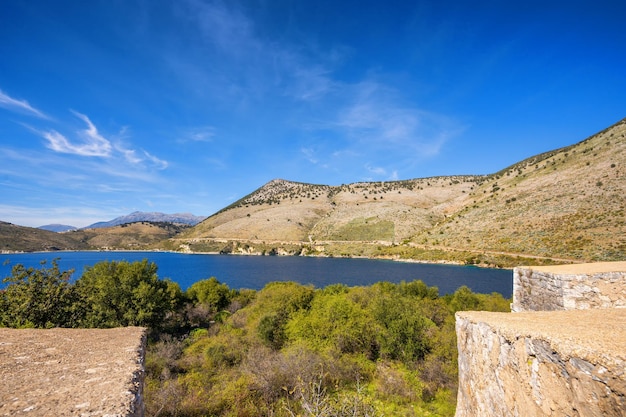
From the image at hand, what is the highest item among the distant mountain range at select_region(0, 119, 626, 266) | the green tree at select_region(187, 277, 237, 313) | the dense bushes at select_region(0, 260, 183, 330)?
the distant mountain range at select_region(0, 119, 626, 266)

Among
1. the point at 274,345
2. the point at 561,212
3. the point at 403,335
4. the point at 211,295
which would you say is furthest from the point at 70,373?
the point at 561,212

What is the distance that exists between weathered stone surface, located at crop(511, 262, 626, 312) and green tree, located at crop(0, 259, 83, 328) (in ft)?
70.8

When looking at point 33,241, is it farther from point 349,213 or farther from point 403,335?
point 403,335

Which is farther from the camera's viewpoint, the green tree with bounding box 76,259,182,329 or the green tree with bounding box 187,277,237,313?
the green tree with bounding box 187,277,237,313

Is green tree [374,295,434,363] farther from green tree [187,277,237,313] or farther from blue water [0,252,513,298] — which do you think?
blue water [0,252,513,298]

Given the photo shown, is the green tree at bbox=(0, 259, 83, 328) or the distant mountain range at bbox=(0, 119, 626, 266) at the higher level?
the distant mountain range at bbox=(0, 119, 626, 266)

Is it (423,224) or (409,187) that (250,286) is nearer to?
(423,224)

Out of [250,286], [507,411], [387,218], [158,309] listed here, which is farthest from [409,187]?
[507,411]

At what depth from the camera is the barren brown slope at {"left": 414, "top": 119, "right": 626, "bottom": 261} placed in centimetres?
4625


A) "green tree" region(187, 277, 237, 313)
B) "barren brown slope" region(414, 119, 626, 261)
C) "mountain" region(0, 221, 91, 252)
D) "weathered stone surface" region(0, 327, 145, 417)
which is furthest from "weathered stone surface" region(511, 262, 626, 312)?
"mountain" region(0, 221, 91, 252)

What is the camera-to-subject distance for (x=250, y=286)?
50.1 meters

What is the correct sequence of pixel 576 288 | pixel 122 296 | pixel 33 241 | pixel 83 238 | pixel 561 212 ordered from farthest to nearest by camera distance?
1. pixel 83 238
2. pixel 33 241
3. pixel 561 212
4. pixel 122 296
5. pixel 576 288

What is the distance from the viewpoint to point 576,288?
6598mm

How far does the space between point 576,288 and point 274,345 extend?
15.4 metres
